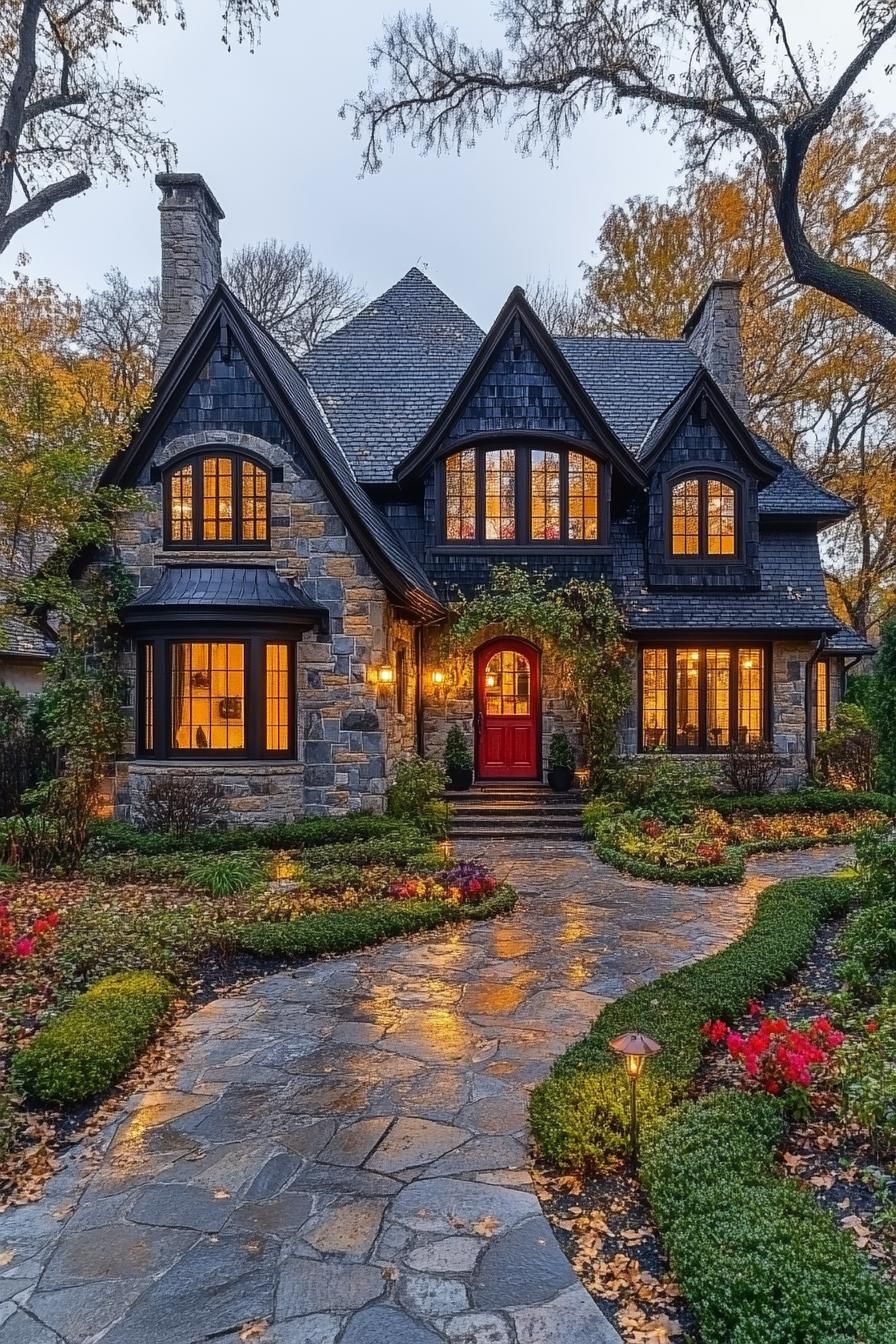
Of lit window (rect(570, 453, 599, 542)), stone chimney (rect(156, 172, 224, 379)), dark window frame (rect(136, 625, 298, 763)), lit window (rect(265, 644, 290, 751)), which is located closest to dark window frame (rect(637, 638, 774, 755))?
lit window (rect(570, 453, 599, 542))

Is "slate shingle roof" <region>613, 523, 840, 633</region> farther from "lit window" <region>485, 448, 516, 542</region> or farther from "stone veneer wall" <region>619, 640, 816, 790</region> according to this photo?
"lit window" <region>485, 448, 516, 542</region>

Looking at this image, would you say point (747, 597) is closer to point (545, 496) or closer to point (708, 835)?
point (545, 496)

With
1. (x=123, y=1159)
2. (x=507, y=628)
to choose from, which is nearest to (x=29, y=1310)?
(x=123, y=1159)

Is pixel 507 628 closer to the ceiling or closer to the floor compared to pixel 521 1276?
closer to the ceiling

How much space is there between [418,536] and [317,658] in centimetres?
369

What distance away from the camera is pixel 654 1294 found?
116 inches

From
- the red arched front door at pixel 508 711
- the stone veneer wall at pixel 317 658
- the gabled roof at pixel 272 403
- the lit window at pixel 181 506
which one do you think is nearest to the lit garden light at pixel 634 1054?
the stone veneer wall at pixel 317 658

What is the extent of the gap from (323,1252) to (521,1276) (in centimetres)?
77

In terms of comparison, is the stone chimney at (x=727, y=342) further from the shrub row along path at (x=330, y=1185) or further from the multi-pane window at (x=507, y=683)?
the shrub row along path at (x=330, y=1185)

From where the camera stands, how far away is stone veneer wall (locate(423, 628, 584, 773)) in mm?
13984

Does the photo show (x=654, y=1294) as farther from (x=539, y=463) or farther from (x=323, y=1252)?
(x=539, y=463)

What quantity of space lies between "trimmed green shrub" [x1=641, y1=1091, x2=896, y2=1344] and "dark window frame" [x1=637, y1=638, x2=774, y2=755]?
10742mm

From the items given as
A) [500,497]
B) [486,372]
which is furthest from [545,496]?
[486,372]

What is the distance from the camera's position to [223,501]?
12000 mm
